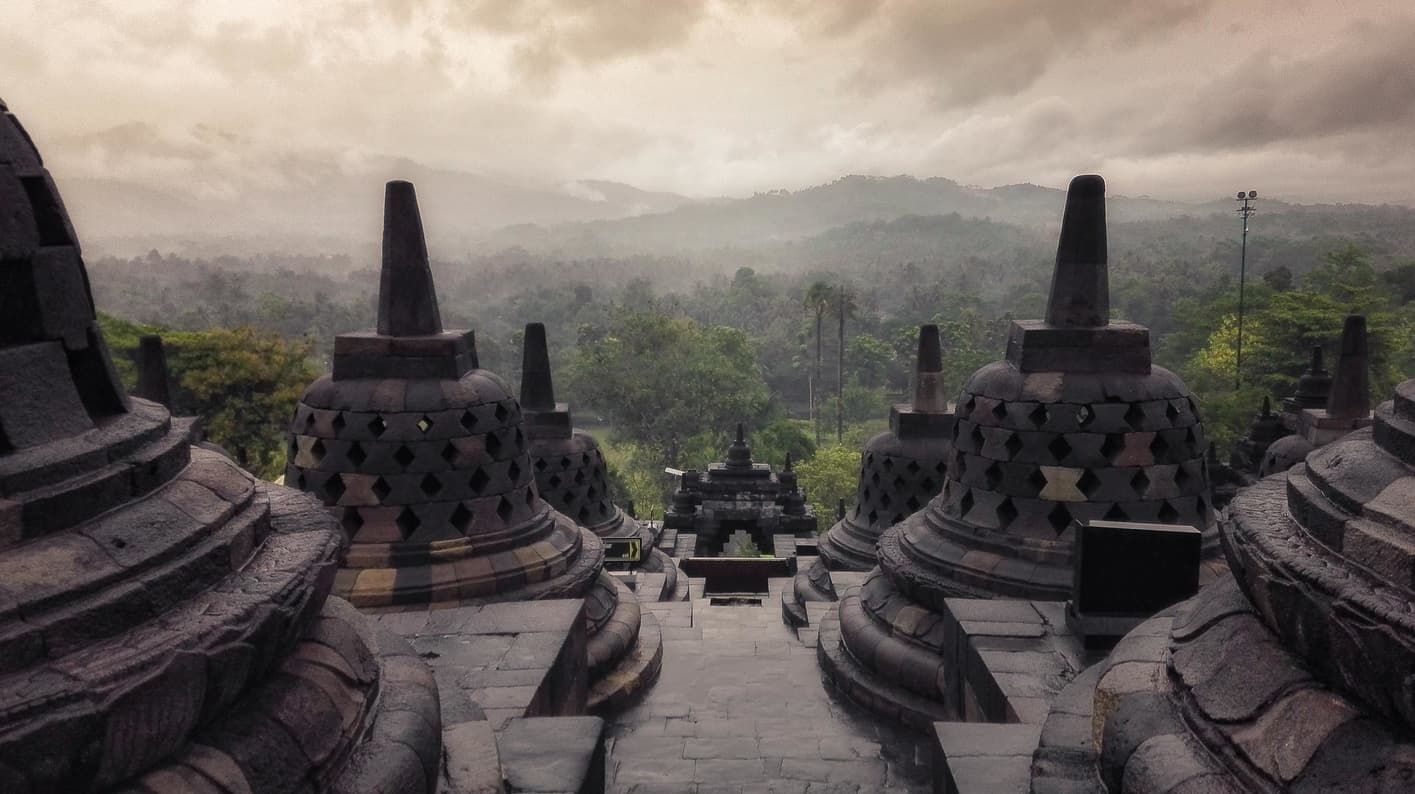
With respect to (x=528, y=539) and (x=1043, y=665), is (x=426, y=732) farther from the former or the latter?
(x=528, y=539)

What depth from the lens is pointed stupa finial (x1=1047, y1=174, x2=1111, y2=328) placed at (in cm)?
712

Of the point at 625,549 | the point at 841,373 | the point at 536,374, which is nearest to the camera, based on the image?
the point at 536,374

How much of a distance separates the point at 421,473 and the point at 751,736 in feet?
10.7

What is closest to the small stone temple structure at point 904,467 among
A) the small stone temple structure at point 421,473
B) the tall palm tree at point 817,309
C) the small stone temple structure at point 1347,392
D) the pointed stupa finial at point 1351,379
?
the small stone temple structure at point 421,473

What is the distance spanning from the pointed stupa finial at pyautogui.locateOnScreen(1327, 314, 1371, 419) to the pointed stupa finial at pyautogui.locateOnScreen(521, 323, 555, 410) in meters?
11.2

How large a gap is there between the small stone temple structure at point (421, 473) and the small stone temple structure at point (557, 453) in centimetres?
481

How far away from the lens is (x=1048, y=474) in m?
6.86

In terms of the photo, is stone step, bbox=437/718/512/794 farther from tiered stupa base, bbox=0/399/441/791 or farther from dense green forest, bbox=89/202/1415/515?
dense green forest, bbox=89/202/1415/515

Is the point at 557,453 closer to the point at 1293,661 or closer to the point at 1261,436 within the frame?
the point at 1293,661

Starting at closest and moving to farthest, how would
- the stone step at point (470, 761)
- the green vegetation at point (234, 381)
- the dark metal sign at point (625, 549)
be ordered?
the stone step at point (470, 761) < the dark metal sign at point (625, 549) < the green vegetation at point (234, 381)

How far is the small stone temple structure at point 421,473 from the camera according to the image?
6812 mm

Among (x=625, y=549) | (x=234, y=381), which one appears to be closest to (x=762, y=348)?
(x=234, y=381)

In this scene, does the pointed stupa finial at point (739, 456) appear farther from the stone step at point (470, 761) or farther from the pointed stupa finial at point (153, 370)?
the stone step at point (470, 761)

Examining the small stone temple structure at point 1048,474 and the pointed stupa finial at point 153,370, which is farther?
the pointed stupa finial at point 153,370
